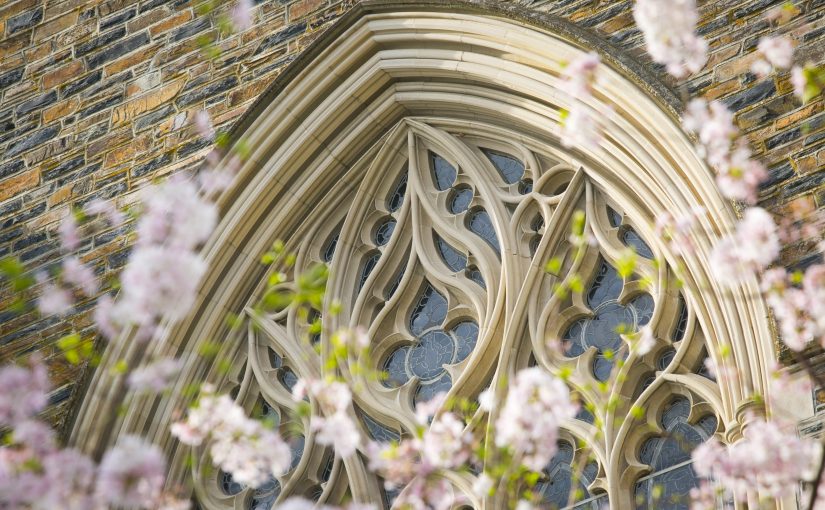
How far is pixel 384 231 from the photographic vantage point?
362 inches

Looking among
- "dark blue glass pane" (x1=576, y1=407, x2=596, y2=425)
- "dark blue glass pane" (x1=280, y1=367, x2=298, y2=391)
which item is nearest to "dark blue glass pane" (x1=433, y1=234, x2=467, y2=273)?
"dark blue glass pane" (x1=280, y1=367, x2=298, y2=391)

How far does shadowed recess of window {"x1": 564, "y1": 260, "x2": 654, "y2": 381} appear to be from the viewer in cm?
793

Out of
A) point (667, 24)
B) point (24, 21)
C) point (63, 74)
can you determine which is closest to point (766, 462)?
point (667, 24)

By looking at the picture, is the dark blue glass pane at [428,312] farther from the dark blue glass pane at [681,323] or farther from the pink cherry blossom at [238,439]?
the pink cherry blossom at [238,439]

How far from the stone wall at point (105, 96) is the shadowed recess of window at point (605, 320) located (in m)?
1.19

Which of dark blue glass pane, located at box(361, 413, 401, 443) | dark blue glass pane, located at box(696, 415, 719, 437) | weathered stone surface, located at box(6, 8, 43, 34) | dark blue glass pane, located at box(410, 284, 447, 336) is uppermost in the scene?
weathered stone surface, located at box(6, 8, 43, 34)

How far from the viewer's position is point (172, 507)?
6586mm

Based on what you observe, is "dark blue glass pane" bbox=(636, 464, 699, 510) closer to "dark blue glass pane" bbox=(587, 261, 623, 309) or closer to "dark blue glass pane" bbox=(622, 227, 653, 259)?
"dark blue glass pane" bbox=(587, 261, 623, 309)

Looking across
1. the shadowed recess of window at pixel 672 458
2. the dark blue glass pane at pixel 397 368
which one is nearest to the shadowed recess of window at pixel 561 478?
the shadowed recess of window at pixel 672 458

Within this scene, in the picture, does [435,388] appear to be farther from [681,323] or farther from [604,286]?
[681,323]

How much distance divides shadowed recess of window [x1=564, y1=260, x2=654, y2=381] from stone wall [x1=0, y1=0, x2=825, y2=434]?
3.90 feet

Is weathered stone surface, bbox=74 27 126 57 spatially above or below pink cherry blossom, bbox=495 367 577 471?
above

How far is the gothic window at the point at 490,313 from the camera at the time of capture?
24.7 feet

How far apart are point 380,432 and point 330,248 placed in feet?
4.46
